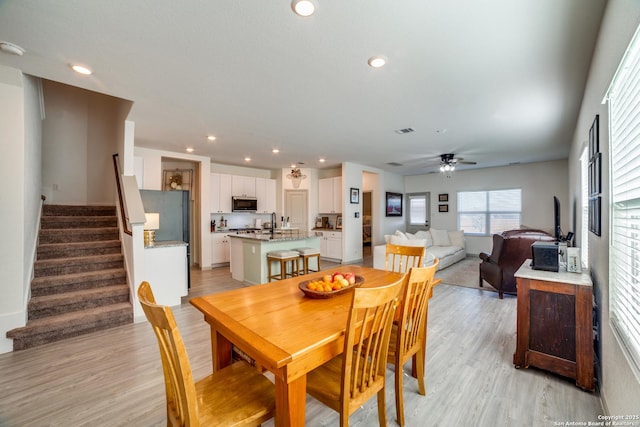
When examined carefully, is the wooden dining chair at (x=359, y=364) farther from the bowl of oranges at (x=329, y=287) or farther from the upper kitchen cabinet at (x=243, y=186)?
the upper kitchen cabinet at (x=243, y=186)

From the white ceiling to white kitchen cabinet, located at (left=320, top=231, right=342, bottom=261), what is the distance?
3441mm

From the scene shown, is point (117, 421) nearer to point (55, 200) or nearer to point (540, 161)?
point (55, 200)

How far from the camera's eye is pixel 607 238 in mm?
1647

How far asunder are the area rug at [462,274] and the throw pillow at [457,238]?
1.65ft

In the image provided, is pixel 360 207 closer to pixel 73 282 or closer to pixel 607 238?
pixel 607 238

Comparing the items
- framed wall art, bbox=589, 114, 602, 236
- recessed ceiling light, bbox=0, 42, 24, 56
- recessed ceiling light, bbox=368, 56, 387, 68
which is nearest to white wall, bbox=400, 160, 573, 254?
framed wall art, bbox=589, 114, 602, 236

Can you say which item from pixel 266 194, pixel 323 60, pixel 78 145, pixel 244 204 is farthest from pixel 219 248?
pixel 323 60

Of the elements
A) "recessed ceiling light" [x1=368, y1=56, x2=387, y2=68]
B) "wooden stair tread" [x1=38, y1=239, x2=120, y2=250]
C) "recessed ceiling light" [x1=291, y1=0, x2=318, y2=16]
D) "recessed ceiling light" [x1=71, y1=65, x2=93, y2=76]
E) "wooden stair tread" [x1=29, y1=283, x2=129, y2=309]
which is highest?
"recessed ceiling light" [x1=71, y1=65, x2=93, y2=76]

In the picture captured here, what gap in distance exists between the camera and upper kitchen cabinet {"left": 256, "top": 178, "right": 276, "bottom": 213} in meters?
7.40

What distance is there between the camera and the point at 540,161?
6648mm

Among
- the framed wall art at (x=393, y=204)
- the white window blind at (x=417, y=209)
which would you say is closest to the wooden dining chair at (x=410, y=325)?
the framed wall art at (x=393, y=204)

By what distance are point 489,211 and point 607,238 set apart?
665 cm

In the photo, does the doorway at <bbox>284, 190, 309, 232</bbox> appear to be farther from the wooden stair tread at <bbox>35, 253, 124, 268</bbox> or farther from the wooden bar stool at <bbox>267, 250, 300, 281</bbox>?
the wooden stair tread at <bbox>35, 253, 124, 268</bbox>

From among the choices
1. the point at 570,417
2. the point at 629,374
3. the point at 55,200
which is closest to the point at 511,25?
the point at 629,374
